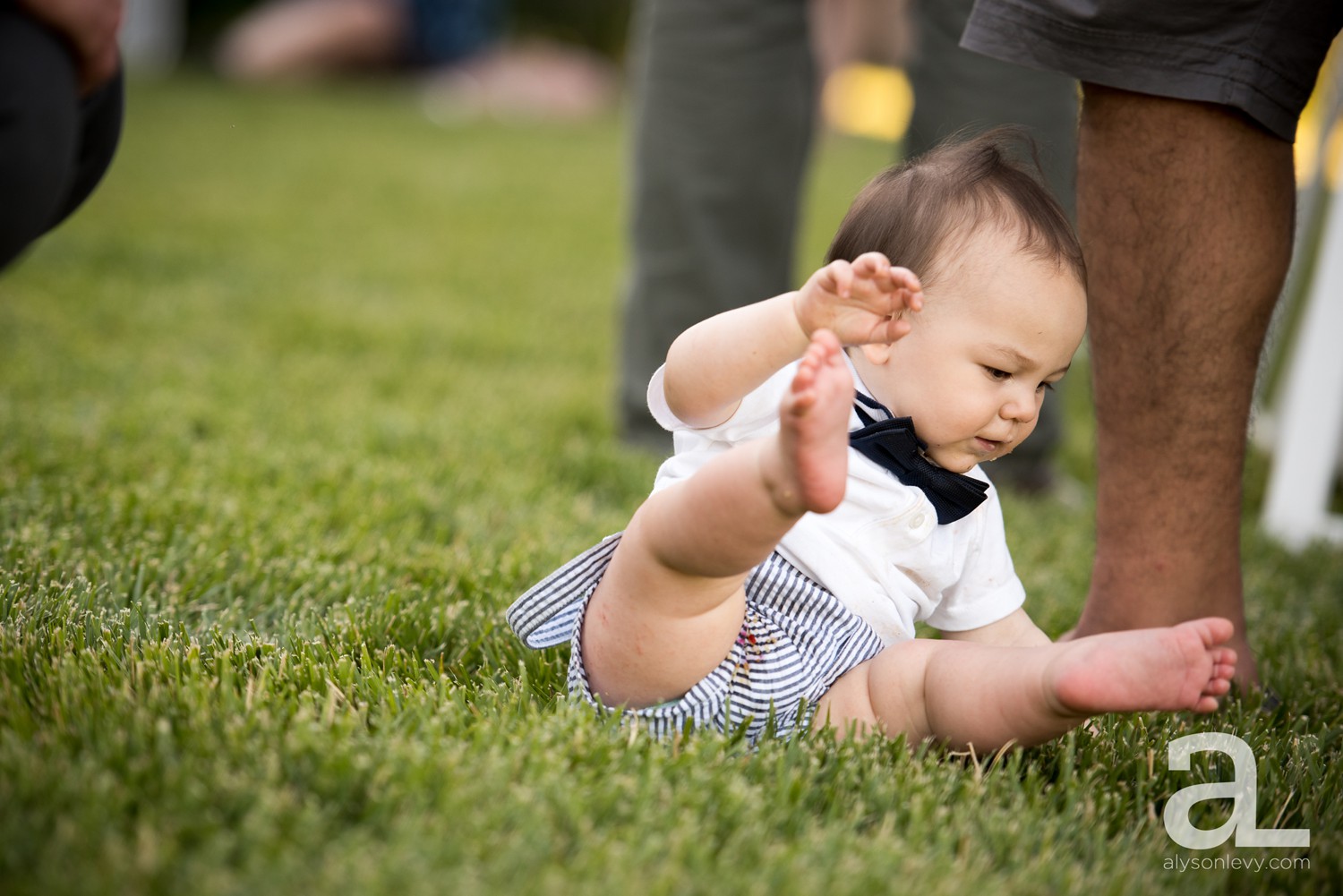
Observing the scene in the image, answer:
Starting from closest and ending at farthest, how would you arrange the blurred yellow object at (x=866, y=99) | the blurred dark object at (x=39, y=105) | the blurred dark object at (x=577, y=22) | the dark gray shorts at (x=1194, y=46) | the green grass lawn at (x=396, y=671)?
the green grass lawn at (x=396, y=671), the blurred dark object at (x=39, y=105), the dark gray shorts at (x=1194, y=46), the blurred yellow object at (x=866, y=99), the blurred dark object at (x=577, y=22)

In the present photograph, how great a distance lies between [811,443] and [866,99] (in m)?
12.1

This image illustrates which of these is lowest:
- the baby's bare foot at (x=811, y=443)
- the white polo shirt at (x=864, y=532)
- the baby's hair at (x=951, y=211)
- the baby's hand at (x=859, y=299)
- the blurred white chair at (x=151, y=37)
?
the blurred white chair at (x=151, y=37)

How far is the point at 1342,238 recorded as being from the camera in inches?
86.5

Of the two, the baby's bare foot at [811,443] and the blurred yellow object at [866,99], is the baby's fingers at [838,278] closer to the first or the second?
the baby's bare foot at [811,443]

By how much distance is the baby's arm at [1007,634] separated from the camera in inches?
52.7

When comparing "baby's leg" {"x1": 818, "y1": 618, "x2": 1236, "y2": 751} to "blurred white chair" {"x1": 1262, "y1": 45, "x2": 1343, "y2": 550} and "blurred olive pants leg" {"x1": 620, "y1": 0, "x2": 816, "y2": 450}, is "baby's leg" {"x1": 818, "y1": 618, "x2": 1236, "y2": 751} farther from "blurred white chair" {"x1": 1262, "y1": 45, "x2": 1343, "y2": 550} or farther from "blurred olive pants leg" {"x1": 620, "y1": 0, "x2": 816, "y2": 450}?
"blurred white chair" {"x1": 1262, "y1": 45, "x2": 1343, "y2": 550}

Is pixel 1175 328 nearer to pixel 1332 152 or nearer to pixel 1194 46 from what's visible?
pixel 1194 46

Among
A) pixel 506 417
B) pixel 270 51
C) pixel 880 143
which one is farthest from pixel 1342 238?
pixel 270 51

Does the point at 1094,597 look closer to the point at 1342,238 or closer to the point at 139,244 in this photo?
the point at 1342,238

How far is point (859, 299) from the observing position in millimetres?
1096

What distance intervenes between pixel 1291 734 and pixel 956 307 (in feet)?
2.00

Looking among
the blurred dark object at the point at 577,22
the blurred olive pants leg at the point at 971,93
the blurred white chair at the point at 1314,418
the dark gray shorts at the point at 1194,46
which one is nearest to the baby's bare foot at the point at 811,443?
the dark gray shorts at the point at 1194,46

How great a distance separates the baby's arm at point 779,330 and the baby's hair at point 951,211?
9 cm

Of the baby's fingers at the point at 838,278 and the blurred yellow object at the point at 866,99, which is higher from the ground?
the baby's fingers at the point at 838,278
